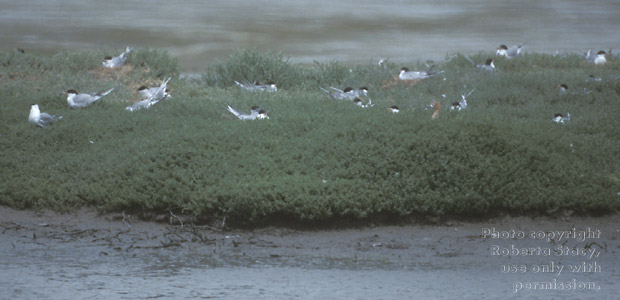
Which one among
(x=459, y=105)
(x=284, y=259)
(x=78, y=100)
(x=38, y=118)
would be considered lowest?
(x=284, y=259)

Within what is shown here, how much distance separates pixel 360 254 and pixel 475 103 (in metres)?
9.30

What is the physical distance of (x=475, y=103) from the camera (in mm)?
17891

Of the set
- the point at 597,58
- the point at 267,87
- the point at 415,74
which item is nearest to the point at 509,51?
the point at 597,58

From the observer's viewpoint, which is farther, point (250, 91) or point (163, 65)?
point (163, 65)

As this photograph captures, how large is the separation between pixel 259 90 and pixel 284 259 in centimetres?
1157

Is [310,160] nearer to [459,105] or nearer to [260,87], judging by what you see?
[459,105]

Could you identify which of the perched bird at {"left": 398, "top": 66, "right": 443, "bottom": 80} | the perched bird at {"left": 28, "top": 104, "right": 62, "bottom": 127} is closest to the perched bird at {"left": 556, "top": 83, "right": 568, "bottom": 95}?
the perched bird at {"left": 398, "top": 66, "right": 443, "bottom": 80}

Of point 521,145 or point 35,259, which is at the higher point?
point 521,145

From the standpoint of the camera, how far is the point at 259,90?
20484 millimetres

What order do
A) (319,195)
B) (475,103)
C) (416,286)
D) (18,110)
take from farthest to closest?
(475,103) < (18,110) < (319,195) < (416,286)

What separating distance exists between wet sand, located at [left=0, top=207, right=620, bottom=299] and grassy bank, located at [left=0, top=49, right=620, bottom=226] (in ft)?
1.07

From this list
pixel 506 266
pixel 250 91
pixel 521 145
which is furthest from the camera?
pixel 250 91

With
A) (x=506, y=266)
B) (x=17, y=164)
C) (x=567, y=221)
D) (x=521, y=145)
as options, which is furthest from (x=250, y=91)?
(x=506, y=266)

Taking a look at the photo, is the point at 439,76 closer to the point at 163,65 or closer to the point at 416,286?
the point at 163,65
